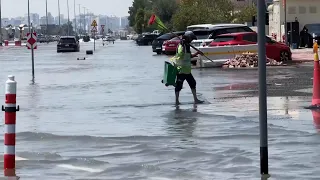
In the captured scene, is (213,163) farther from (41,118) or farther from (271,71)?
(271,71)

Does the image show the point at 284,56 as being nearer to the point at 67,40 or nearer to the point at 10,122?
the point at 10,122

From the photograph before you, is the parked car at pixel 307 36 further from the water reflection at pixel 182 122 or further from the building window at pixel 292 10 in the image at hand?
the water reflection at pixel 182 122

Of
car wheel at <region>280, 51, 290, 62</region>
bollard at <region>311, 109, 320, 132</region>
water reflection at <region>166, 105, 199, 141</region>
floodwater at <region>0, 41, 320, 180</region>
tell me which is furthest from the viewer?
car wheel at <region>280, 51, 290, 62</region>

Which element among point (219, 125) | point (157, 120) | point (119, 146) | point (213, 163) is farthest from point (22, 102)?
point (213, 163)

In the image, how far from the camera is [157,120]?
655 inches

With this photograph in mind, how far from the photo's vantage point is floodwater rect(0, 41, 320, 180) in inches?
428

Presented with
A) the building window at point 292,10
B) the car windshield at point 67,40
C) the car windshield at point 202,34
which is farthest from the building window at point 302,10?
the car windshield at point 67,40

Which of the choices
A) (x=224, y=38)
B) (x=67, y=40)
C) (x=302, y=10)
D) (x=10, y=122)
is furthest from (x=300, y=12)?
(x=10, y=122)

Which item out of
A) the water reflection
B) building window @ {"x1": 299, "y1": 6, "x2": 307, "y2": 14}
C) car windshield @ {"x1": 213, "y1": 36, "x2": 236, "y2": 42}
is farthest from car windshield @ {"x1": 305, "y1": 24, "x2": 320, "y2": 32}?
the water reflection

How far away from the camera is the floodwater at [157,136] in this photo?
35.7 feet

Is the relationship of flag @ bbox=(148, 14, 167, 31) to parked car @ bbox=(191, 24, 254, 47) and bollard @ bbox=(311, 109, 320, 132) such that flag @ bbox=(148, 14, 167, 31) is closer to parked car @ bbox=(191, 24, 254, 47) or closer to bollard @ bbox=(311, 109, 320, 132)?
bollard @ bbox=(311, 109, 320, 132)

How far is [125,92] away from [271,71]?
9150mm

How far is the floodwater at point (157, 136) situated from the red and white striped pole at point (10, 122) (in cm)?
26

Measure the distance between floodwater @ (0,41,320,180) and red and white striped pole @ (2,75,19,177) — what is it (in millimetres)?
261
